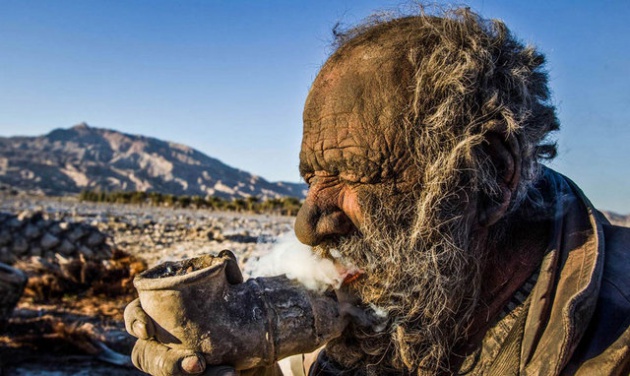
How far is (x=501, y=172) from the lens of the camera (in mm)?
1826

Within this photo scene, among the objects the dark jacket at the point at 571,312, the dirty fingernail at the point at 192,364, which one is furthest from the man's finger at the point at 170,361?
the dark jacket at the point at 571,312

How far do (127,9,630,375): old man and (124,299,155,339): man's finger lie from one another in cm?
64

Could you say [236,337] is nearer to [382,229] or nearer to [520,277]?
[382,229]

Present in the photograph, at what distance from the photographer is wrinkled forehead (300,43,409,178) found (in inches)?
69.6

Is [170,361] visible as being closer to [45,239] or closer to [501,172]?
[501,172]

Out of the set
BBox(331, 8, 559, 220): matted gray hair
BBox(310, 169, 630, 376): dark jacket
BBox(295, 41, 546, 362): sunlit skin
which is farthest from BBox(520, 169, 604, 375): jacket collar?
BBox(331, 8, 559, 220): matted gray hair

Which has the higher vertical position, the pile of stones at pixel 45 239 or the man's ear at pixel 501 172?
the man's ear at pixel 501 172

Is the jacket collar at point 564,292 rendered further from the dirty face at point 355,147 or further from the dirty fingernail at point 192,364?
the dirty fingernail at point 192,364

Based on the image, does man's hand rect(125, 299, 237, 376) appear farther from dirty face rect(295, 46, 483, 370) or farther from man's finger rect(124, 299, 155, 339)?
dirty face rect(295, 46, 483, 370)

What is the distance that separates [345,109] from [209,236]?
41.8ft

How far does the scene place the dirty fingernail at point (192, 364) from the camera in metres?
1.36

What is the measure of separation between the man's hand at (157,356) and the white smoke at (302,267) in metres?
0.42

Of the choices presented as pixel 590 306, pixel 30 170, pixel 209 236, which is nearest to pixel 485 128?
pixel 590 306

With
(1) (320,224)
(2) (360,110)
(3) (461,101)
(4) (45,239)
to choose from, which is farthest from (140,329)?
(4) (45,239)
